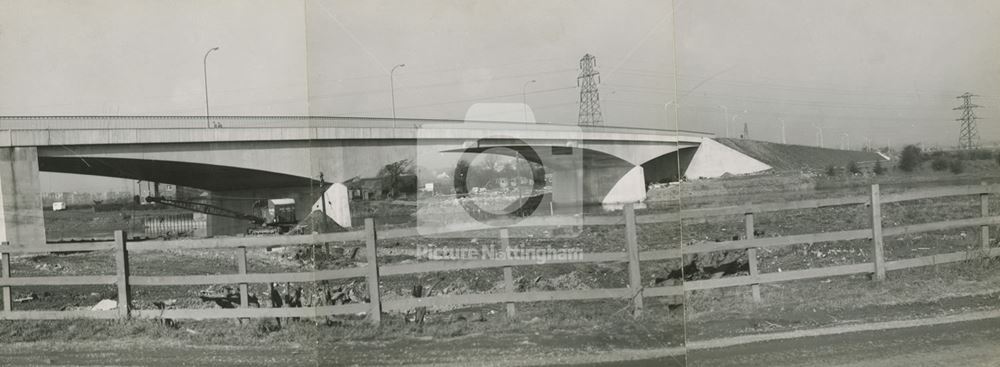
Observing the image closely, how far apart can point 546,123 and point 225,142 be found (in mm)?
7838

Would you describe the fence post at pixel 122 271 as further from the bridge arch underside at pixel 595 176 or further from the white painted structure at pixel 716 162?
the white painted structure at pixel 716 162

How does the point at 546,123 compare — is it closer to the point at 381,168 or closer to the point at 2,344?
the point at 381,168

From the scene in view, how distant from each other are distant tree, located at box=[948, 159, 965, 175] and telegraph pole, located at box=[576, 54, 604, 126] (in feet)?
22.6

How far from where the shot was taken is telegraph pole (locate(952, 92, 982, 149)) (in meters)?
6.94

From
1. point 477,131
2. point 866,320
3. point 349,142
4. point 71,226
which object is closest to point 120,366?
point 349,142

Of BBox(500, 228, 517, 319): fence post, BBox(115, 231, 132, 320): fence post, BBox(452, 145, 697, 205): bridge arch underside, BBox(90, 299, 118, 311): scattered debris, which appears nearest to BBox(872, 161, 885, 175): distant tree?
BBox(452, 145, 697, 205): bridge arch underside

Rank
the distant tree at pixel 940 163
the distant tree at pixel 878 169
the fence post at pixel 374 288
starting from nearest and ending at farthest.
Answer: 1. the fence post at pixel 374 288
2. the distant tree at pixel 940 163
3. the distant tree at pixel 878 169

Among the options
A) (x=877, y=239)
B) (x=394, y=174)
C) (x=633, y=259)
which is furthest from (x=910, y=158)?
(x=394, y=174)

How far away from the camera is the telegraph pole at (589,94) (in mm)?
3402

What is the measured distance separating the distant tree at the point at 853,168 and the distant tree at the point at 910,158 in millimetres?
554

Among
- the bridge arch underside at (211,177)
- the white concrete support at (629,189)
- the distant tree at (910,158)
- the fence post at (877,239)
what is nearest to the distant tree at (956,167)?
the distant tree at (910,158)

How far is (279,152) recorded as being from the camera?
8.91 m

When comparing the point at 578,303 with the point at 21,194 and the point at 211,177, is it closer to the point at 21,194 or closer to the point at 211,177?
the point at 211,177

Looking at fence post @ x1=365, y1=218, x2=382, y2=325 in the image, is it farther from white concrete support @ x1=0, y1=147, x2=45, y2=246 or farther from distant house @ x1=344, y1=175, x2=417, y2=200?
white concrete support @ x1=0, y1=147, x2=45, y2=246
